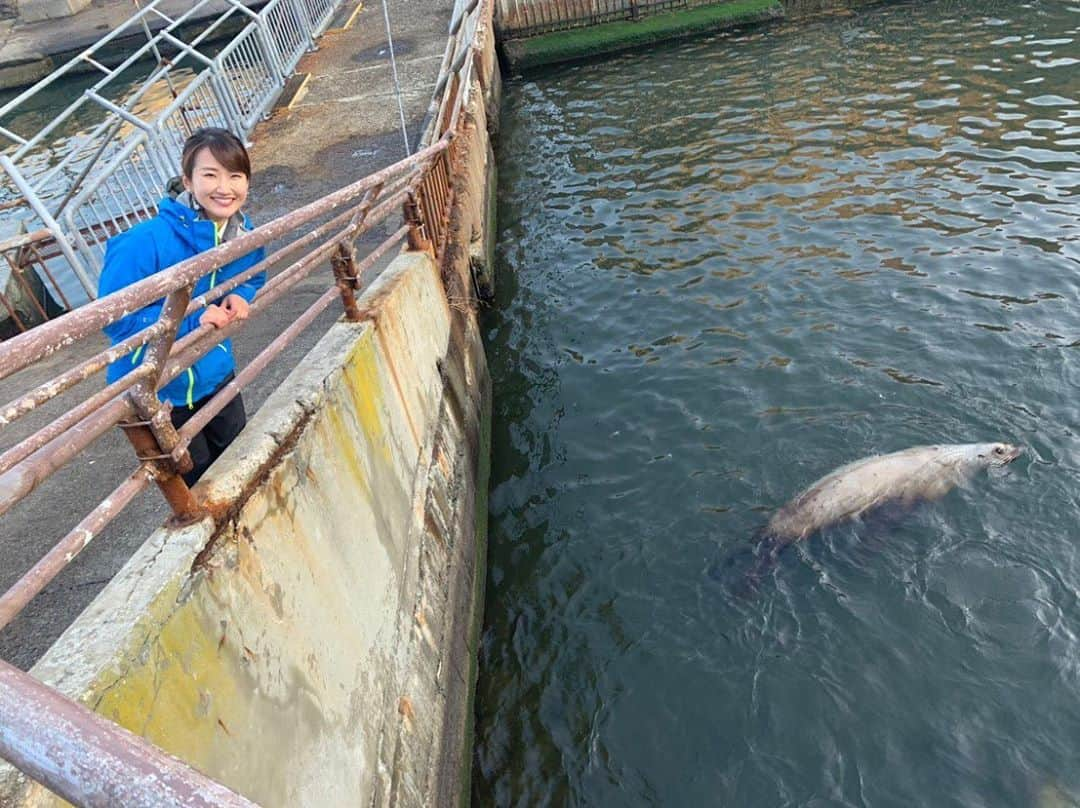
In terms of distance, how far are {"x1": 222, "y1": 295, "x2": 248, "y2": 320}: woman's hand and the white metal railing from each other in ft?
13.2

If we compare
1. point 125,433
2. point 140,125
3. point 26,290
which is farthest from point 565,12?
point 125,433

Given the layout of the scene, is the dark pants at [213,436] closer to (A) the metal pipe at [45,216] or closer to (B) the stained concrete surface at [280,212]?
(B) the stained concrete surface at [280,212]

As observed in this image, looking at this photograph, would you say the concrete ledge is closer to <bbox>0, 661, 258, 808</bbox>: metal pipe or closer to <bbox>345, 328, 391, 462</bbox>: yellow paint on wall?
<bbox>345, 328, 391, 462</bbox>: yellow paint on wall

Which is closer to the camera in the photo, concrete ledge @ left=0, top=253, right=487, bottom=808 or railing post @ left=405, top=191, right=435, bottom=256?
concrete ledge @ left=0, top=253, right=487, bottom=808

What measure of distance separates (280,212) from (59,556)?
7.79 m

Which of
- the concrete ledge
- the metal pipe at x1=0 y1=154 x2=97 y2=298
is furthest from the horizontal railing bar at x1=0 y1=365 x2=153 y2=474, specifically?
the metal pipe at x1=0 y1=154 x2=97 y2=298

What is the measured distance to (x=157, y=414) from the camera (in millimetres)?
2602

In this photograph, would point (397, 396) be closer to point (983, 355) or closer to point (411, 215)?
point (411, 215)

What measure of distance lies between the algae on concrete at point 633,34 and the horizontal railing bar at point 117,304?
18.7 meters

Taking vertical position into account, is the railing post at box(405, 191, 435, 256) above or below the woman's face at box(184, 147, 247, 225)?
below

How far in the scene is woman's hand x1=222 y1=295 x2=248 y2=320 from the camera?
10.9 ft

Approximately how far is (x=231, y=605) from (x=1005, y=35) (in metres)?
20.4

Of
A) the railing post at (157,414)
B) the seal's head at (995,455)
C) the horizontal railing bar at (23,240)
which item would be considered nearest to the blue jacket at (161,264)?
the railing post at (157,414)

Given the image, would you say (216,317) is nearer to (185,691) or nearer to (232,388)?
(232,388)
